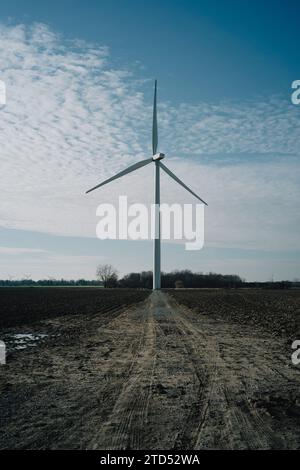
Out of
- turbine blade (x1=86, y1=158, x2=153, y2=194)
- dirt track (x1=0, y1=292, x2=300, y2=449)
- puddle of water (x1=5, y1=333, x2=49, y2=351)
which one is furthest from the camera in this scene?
turbine blade (x1=86, y1=158, x2=153, y2=194)

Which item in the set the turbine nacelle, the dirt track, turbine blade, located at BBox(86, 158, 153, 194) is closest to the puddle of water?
the dirt track

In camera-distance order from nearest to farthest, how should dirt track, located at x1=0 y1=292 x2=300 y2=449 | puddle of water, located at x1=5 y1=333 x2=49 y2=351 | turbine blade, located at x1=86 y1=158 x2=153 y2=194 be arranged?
1. dirt track, located at x1=0 y1=292 x2=300 y2=449
2. puddle of water, located at x1=5 y1=333 x2=49 y2=351
3. turbine blade, located at x1=86 y1=158 x2=153 y2=194

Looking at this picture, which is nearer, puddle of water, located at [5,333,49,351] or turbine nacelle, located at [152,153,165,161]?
puddle of water, located at [5,333,49,351]

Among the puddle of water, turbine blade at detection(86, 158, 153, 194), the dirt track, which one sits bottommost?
the puddle of water

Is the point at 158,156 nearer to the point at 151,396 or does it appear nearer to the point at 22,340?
the point at 22,340

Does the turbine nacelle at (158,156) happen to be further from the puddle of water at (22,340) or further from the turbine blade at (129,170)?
the puddle of water at (22,340)

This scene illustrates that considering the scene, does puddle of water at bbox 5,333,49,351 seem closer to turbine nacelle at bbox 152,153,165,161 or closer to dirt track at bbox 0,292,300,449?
dirt track at bbox 0,292,300,449

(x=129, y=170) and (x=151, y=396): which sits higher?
(x=129, y=170)

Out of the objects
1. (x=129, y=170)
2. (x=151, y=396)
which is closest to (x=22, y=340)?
(x=151, y=396)

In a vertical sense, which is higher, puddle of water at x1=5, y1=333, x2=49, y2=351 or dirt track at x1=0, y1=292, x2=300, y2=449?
dirt track at x1=0, y1=292, x2=300, y2=449

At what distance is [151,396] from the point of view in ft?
27.0

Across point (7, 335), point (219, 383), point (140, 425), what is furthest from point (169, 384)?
point (7, 335)

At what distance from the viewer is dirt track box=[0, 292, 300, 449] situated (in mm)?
6047
